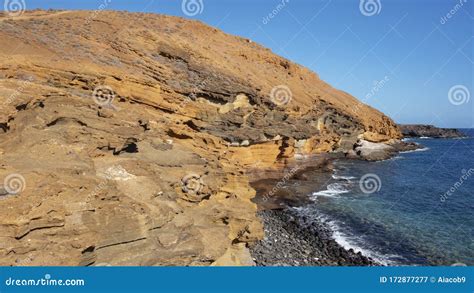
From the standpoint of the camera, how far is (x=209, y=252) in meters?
12.6

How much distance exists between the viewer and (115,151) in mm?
14203

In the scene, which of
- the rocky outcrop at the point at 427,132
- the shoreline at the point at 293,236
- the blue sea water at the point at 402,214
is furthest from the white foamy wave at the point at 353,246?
the rocky outcrop at the point at 427,132

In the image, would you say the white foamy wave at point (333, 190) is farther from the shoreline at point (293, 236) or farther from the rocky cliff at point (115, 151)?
the rocky cliff at point (115, 151)

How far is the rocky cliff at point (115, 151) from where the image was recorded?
388 inches

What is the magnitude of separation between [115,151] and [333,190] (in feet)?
87.9

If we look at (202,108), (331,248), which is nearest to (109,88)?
(202,108)

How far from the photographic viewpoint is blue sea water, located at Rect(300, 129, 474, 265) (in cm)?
2214

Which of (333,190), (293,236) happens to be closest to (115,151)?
(293,236)

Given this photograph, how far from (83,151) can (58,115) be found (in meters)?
1.94

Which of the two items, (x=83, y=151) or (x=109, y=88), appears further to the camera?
(x=109, y=88)

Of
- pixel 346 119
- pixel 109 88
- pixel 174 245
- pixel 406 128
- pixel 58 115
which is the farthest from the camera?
pixel 406 128

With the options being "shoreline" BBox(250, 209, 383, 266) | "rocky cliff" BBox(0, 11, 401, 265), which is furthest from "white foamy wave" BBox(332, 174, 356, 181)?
"shoreline" BBox(250, 209, 383, 266)

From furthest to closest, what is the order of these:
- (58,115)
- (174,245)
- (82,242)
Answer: (58,115) → (174,245) → (82,242)

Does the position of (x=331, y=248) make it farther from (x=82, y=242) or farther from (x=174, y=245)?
(x=82, y=242)
